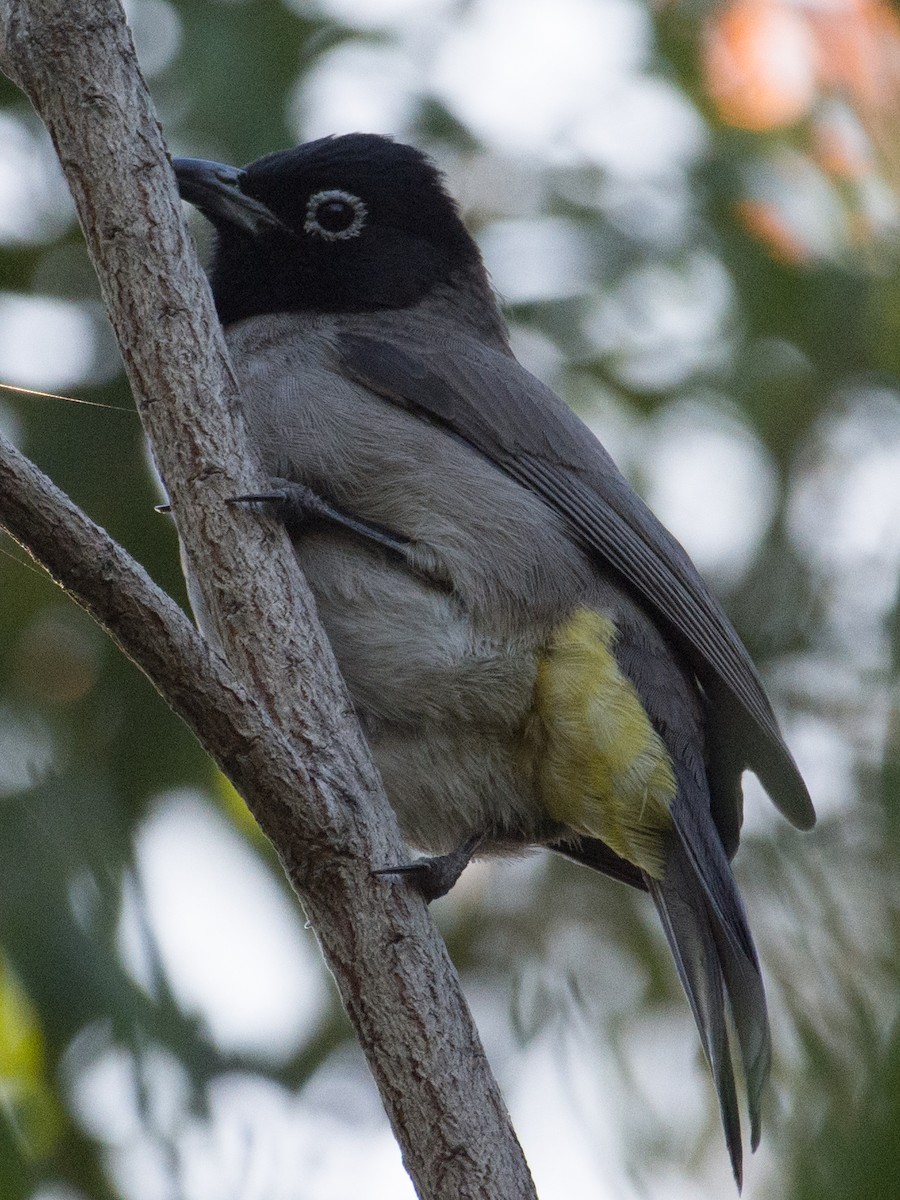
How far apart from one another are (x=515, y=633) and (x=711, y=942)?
80cm

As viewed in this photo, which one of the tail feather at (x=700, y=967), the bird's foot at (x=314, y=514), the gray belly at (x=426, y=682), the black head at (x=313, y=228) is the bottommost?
the tail feather at (x=700, y=967)

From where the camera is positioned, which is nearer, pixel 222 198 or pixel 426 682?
pixel 426 682

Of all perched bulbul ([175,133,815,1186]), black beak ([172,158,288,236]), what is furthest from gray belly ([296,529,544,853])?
black beak ([172,158,288,236])

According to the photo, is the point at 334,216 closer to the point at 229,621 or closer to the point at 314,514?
the point at 314,514

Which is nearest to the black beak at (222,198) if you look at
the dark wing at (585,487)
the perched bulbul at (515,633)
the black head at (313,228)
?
the black head at (313,228)

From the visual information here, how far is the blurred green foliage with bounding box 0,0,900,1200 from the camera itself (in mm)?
2398

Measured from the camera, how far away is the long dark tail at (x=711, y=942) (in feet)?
10.1

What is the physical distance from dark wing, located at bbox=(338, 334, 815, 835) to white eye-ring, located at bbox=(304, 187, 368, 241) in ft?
1.51

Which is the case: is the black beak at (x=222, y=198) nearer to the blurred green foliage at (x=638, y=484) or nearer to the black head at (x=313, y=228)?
the black head at (x=313, y=228)

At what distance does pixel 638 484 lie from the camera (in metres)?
5.34

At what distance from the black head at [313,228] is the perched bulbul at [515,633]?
13 centimetres

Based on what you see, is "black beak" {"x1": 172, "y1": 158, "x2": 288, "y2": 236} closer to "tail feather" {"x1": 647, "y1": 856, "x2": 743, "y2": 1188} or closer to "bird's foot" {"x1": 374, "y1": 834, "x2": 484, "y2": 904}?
"bird's foot" {"x1": 374, "y1": 834, "x2": 484, "y2": 904}

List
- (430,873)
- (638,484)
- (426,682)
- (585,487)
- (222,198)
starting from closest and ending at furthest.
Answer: (430,873)
(426,682)
(585,487)
(222,198)
(638,484)

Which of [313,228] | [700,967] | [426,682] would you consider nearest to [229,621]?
[426,682]
